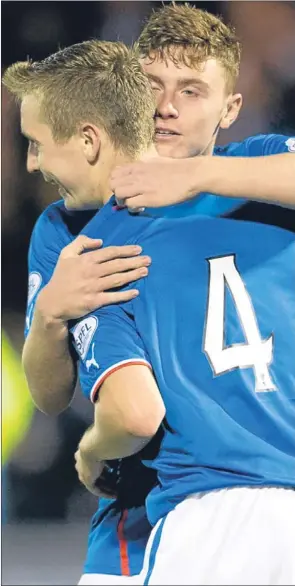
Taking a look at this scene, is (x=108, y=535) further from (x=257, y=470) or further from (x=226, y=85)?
(x=226, y=85)

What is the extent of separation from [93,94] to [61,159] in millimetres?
106

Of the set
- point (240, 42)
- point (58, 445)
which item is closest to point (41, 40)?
point (240, 42)

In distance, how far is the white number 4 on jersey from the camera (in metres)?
1.20

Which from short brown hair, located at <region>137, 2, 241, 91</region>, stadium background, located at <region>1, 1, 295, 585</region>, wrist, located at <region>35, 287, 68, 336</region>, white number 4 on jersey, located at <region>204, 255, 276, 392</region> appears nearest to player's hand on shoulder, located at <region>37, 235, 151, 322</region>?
wrist, located at <region>35, 287, 68, 336</region>

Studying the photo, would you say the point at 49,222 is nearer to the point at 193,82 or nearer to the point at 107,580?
the point at 193,82

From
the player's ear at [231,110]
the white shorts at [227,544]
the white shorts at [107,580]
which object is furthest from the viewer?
the player's ear at [231,110]

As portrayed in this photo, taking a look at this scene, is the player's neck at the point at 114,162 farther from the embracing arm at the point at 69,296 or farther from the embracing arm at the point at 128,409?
the embracing arm at the point at 128,409

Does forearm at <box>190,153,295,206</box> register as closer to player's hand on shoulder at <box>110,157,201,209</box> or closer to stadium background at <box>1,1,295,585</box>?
player's hand on shoulder at <box>110,157,201,209</box>

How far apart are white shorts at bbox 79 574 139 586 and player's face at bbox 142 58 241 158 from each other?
66cm

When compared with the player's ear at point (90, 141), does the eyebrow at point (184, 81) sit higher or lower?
higher

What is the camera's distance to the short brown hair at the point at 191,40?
4.81ft

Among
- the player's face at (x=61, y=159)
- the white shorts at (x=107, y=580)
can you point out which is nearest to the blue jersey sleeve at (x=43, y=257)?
the player's face at (x=61, y=159)

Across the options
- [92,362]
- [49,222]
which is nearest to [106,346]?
[92,362]

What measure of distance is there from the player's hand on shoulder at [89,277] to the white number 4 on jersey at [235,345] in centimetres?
10
